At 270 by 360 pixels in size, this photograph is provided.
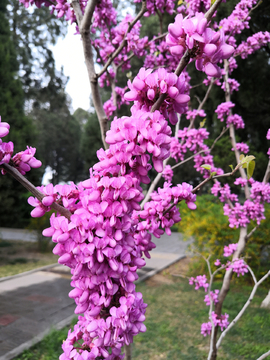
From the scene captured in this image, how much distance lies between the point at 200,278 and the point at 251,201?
1061 mm

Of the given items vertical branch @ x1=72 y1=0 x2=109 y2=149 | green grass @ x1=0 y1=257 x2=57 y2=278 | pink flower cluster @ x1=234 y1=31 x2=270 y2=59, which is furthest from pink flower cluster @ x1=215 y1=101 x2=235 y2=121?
green grass @ x1=0 y1=257 x2=57 y2=278

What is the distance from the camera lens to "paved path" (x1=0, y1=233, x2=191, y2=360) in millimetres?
3580

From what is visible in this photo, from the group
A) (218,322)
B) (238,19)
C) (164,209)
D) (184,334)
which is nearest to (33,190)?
(164,209)

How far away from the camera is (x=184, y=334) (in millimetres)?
3871

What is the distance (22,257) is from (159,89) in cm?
778

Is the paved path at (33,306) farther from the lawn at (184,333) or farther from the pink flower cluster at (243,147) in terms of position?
the pink flower cluster at (243,147)

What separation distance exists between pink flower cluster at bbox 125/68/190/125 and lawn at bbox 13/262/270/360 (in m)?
3.25

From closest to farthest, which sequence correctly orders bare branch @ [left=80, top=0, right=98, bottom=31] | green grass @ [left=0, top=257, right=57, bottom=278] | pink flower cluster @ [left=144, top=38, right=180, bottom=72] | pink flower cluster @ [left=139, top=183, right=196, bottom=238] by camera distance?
1. pink flower cluster @ [left=139, top=183, right=196, bottom=238]
2. bare branch @ [left=80, top=0, right=98, bottom=31]
3. pink flower cluster @ [left=144, top=38, right=180, bottom=72]
4. green grass @ [left=0, top=257, right=57, bottom=278]

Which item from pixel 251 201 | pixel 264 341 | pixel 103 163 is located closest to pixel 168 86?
pixel 103 163

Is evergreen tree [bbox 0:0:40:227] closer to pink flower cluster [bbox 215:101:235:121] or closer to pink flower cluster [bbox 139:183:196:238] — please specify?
pink flower cluster [bbox 215:101:235:121]

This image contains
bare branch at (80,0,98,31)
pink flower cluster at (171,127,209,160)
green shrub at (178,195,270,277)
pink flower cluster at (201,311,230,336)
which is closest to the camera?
bare branch at (80,0,98,31)

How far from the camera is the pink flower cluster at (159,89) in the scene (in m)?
0.90

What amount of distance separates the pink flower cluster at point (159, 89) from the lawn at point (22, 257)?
20.3 feet

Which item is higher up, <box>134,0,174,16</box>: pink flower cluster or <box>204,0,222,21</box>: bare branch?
<box>134,0,174,16</box>: pink flower cluster
